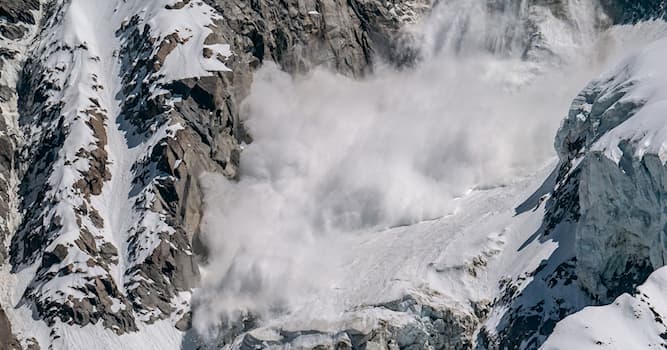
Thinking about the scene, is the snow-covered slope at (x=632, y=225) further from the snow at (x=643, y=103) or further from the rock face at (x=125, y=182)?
the rock face at (x=125, y=182)

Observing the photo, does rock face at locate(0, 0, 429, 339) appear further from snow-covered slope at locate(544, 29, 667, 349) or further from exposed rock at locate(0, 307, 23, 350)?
snow-covered slope at locate(544, 29, 667, 349)

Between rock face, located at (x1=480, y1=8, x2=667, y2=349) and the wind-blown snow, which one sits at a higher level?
rock face, located at (x1=480, y1=8, x2=667, y2=349)

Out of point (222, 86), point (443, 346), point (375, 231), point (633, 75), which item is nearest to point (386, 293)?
point (443, 346)

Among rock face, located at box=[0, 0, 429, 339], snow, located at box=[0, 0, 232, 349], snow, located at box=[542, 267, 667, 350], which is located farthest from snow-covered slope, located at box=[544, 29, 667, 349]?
rock face, located at box=[0, 0, 429, 339]

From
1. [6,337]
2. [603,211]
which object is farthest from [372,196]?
[603,211]

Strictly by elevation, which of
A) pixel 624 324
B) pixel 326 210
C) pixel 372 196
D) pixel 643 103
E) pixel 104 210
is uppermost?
Result: pixel 643 103

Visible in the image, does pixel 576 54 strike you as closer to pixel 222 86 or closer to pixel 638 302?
pixel 222 86

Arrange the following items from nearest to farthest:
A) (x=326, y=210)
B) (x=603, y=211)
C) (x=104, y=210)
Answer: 1. (x=603, y=211)
2. (x=104, y=210)
3. (x=326, y=210)

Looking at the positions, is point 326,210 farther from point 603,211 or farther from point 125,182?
point 603,211
